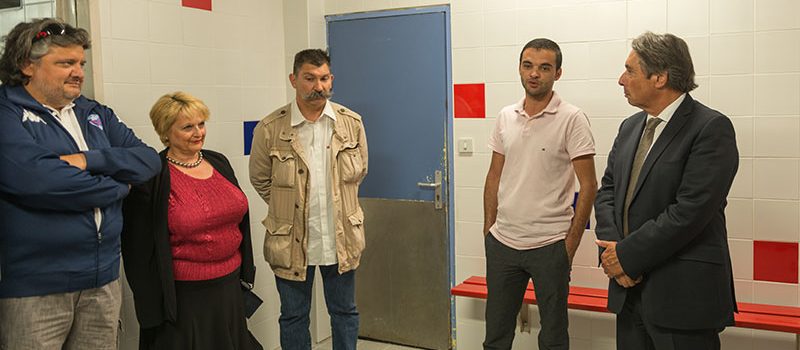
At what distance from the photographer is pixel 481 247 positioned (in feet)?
13.3

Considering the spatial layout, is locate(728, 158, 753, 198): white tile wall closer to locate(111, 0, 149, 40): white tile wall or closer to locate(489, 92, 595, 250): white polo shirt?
locate(489, 92, 595, 250): white polo shirt

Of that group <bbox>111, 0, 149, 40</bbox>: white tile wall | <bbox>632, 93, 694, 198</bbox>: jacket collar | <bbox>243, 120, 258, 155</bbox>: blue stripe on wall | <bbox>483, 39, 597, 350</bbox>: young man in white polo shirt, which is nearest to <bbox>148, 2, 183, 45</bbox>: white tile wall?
<bbox>111, 0, 149, 40</bbox>: white tile wall

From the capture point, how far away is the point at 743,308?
11.1 ft

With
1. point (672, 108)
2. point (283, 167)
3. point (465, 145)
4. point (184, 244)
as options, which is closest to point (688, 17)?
point (672, 108)

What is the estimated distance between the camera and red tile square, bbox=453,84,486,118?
3.97 meters

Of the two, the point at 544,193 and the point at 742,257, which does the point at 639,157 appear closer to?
the point at 544,193

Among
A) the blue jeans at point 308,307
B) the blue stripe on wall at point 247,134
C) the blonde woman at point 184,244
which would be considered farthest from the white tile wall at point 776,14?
the blue stripe on wall at point 247,134

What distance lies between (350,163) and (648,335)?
149 cm

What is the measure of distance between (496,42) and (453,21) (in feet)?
0.94

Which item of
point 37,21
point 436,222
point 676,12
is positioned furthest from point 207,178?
point 676,12

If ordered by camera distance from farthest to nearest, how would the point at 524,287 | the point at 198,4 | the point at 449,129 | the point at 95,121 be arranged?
the point at 449,129 → the point at 198,4 → the point at 524,287 → the point at 95,121

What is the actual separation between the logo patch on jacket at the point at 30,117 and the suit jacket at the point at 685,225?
82.7 inches

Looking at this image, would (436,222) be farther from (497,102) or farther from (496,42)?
(496,42)

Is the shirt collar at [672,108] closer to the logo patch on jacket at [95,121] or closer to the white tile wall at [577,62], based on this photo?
the white tile wall at [577,62]
